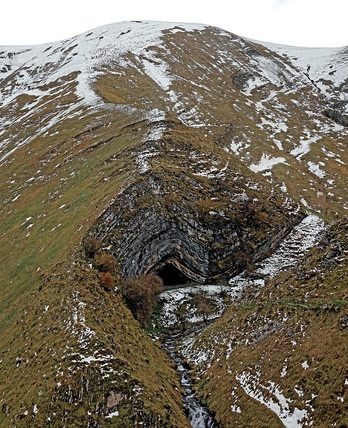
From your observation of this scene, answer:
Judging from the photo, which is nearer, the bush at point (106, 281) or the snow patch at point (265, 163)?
the bush at point (106, 281)

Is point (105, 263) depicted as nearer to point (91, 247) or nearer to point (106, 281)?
point (91, 247)

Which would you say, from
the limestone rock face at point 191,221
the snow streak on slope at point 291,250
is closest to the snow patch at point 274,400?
the limestone rock face at point 191,221

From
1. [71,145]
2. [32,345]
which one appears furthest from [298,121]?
[32,345]

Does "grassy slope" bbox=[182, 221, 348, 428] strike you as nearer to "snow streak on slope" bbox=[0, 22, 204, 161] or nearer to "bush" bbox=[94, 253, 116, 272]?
"bush" bbox=[94, 253, 116, 272]

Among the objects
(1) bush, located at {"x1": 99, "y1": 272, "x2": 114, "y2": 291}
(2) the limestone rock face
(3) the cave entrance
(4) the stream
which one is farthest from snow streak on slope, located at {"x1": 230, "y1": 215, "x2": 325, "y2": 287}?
(1) bush, located at {"x1": 99, "y1": 272, "x2": 114, "y2": 291}

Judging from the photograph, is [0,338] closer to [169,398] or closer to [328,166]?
[169,398]

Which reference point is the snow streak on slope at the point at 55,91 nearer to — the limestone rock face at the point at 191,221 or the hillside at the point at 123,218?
the hillside at the point at 123,218

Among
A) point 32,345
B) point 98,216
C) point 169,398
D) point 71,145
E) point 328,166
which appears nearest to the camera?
point 169,398
